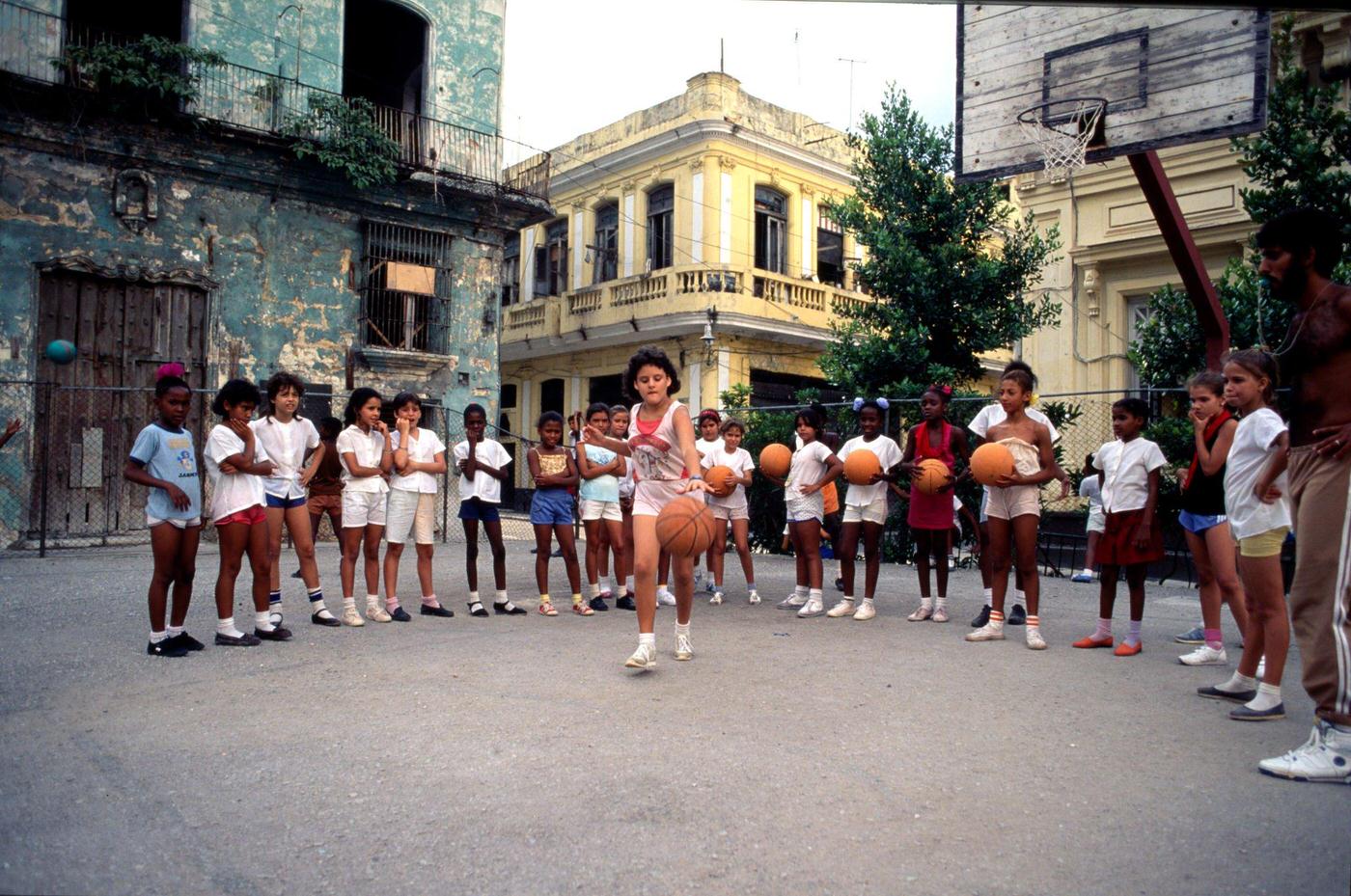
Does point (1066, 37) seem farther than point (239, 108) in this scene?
No

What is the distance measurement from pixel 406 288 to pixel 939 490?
12.8 meters

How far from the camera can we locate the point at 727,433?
10.3m

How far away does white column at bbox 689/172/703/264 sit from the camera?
24250 mm

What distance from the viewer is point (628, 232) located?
2625cm

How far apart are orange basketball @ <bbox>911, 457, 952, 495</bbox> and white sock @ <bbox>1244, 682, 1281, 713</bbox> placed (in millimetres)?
3205

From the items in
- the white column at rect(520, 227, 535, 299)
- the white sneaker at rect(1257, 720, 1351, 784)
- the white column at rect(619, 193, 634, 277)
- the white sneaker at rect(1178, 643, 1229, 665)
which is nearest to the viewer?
the white sneaker at rect(1257, 720, 1351, 784)

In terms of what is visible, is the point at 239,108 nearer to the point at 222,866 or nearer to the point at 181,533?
the point at 181,533

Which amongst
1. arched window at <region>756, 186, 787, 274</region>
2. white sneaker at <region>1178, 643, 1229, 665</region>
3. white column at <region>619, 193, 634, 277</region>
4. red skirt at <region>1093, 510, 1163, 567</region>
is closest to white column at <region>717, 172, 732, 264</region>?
arched window at <region>756, 186, 787, 274</region>

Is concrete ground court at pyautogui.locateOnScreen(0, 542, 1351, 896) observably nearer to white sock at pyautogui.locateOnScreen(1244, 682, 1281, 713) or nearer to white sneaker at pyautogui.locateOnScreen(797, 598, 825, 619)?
white sock at pyautogui.locateOnScreen(1244, 682, 1281, 713)

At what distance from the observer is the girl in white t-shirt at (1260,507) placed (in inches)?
189

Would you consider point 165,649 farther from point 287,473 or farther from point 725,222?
point 725,222

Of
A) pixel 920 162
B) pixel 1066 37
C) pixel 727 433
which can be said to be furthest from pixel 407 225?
pixel 1066 37

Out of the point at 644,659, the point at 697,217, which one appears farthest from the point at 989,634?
the point at 697,217

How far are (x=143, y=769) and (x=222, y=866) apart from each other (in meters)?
1.18
